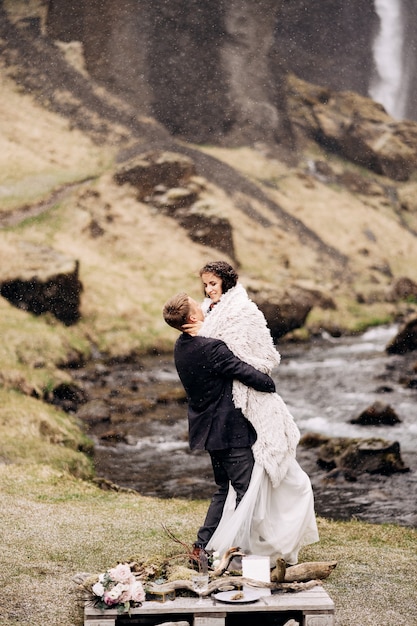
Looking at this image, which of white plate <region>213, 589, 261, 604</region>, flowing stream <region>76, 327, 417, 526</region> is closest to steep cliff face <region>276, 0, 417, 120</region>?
flowing stream <region>76, 327, 417, 526</region>

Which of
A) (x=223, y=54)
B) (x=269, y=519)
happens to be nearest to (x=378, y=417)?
(x=269, y=519)

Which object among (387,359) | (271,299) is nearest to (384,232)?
(271,299)

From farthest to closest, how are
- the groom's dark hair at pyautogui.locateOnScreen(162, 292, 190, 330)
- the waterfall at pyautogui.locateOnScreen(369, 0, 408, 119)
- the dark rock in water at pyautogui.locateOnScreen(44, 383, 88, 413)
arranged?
the waterfall at pyautogui.locateOnScreen(369, 0, 408, 119) < the dark rock in water at pyautogui.locateOnScreen(44, 383, 88, 413) < the groom's dark hair at pyautogui.locateOnScreen(162, 292, 190, 330)

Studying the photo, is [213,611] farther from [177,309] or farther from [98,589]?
[177,309]

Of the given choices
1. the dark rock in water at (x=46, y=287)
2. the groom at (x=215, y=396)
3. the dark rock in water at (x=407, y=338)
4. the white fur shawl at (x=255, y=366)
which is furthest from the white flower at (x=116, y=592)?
the dark rock in water at (x=46, y=287)

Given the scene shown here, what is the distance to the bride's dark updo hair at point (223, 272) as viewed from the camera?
6.78m

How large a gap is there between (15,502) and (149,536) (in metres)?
2.23

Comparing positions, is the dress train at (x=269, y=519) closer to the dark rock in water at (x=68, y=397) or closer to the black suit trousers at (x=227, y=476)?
the black suit trousers at (x=227, y=476)

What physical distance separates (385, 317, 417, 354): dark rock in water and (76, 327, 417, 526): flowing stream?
19.8 inches

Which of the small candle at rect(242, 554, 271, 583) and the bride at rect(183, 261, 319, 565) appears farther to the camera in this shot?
the bride at rect(183, 261, 319, 565)

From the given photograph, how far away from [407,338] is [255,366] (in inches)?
852

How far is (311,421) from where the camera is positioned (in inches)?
780

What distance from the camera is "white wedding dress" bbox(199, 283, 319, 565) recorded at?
6.71 m

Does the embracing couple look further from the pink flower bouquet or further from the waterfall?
the waterfall
